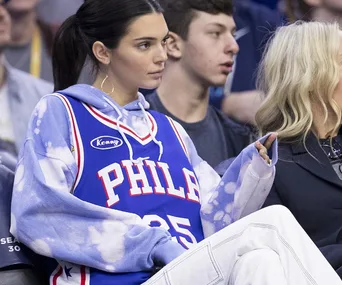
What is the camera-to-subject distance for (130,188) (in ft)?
10.4

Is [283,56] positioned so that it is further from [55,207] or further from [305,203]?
Result: [55,207]

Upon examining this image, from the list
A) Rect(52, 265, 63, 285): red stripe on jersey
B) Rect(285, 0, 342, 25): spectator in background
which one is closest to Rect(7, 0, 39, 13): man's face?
Rect(285, 0, 342, 25): spectator in background

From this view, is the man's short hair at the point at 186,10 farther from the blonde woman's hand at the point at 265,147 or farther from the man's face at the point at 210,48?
the blonde woman's hand at the point at 265,147

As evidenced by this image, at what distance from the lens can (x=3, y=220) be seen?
3.18 metres

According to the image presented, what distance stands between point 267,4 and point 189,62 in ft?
4.92

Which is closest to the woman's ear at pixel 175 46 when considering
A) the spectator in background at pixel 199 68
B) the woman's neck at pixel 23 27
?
the spectator in background at pixel 199 68

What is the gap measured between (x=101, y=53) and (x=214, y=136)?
865 mm

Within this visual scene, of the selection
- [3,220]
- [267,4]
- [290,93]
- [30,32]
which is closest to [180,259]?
[3,220]

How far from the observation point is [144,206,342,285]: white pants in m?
2.78

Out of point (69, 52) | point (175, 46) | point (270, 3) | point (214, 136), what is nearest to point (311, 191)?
point (214, 136)

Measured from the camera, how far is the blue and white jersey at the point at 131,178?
3139 millimetres

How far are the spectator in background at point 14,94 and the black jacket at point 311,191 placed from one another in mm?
1317

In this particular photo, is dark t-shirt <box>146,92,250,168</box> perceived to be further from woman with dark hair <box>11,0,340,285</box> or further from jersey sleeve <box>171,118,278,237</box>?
jersey sleeve <box>171,118,278,237</box>

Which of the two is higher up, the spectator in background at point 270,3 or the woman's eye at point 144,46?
the woman's eye at point 144,46
